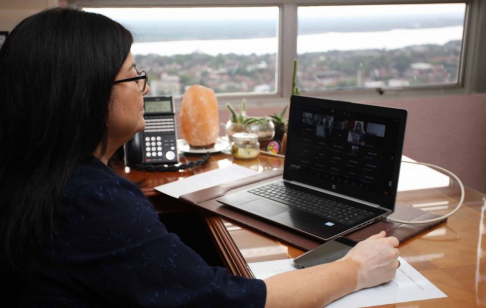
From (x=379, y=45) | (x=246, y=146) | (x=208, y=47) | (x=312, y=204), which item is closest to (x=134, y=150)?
(x=246, y=146)

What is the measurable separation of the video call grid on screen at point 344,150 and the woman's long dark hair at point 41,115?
A: 2.19 feet

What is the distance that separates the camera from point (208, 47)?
259 centimetres

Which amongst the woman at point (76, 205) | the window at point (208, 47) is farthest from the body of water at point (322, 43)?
the woman at point (76, 205)

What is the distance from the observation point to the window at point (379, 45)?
106 inches

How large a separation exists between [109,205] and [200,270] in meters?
0.17

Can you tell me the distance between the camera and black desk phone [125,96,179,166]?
166 centimetres

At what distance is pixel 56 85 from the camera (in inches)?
30.0

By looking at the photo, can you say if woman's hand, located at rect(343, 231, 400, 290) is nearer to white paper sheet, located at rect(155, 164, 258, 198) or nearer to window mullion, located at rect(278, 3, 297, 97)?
white paper sheet, located at rect(155, 164, 258, 198)

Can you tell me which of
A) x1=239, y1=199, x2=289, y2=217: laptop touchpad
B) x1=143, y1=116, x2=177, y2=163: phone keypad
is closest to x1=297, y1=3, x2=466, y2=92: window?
x1=143, y1=116, x2=177, y2=163: phone keypad

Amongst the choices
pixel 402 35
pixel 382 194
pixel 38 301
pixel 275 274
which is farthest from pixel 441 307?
pixel 402 35

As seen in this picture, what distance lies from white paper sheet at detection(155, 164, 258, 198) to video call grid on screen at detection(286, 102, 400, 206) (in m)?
0.21

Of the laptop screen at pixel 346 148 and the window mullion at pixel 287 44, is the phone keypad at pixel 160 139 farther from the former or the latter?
the window mullion at pixel 287 44

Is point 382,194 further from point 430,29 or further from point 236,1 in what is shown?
point 430,29

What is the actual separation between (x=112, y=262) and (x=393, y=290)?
0.51m
